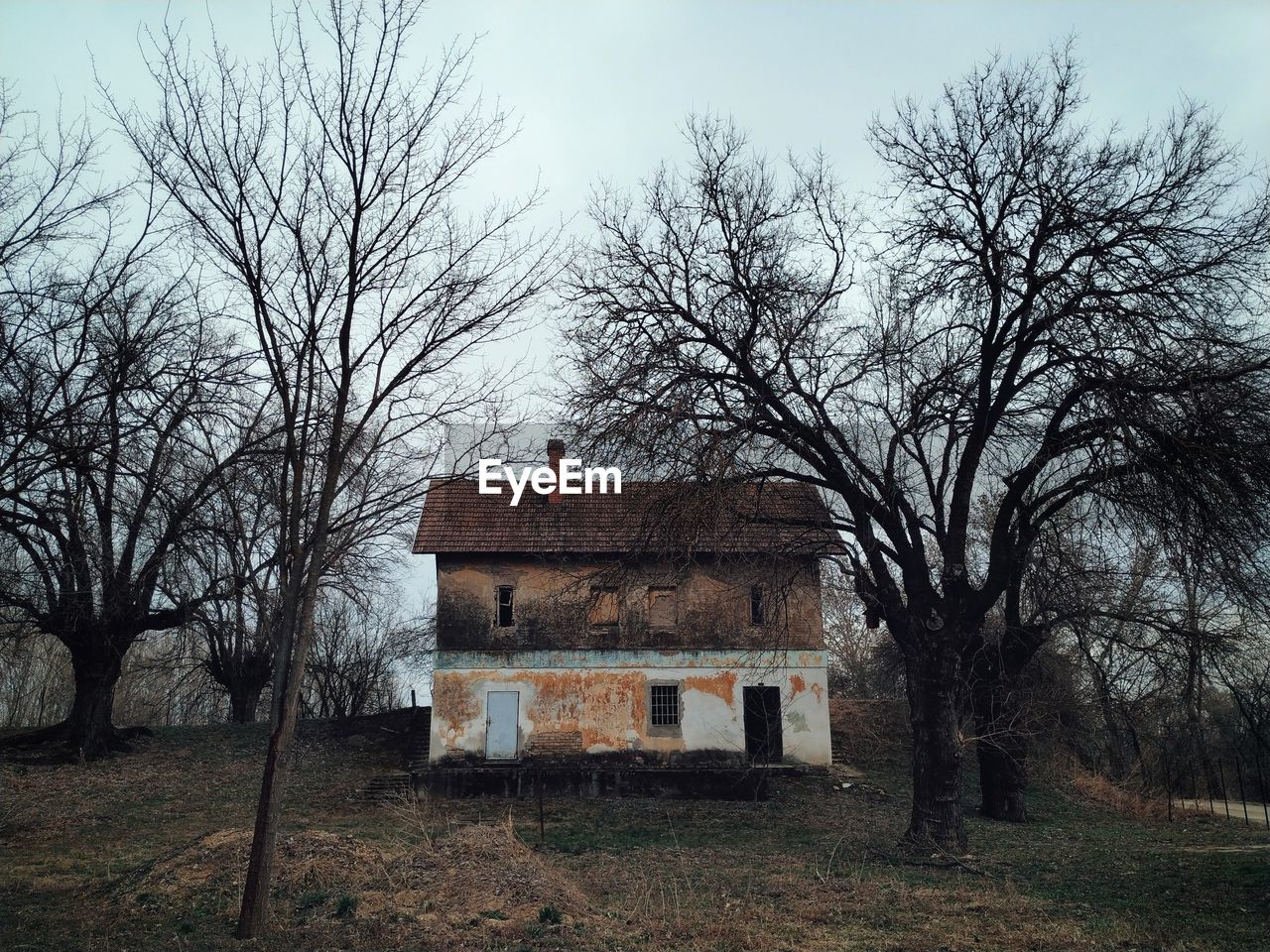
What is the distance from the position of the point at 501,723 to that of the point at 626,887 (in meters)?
16.2

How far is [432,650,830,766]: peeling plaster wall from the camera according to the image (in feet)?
89.9

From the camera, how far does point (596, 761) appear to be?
2709cm

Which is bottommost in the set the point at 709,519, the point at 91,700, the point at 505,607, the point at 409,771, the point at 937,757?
the point at 409,771

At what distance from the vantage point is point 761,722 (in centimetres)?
2884

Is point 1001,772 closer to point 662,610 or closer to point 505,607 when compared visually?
point 662,610

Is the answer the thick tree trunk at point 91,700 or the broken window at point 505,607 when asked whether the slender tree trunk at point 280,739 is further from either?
the broken window at point 505,607

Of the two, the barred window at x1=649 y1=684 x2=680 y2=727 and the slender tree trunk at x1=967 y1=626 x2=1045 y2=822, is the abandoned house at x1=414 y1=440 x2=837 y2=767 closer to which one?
the barred window at x1=649 y1=684 x2=680 y2=727

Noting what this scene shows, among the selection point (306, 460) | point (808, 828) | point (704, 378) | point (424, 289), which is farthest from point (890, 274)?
point (808, 828)

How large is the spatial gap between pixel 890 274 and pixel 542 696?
17390 mm

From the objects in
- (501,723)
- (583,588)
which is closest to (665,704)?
(583,588)

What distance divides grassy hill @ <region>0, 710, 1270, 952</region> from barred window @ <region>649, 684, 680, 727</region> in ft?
26.7

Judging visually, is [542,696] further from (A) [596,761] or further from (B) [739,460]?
(B) [739,460]

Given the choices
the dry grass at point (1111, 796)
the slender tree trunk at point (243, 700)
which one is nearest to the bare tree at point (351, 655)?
the slender tree trunk at point (243, 700)

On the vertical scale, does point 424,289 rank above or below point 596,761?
above
